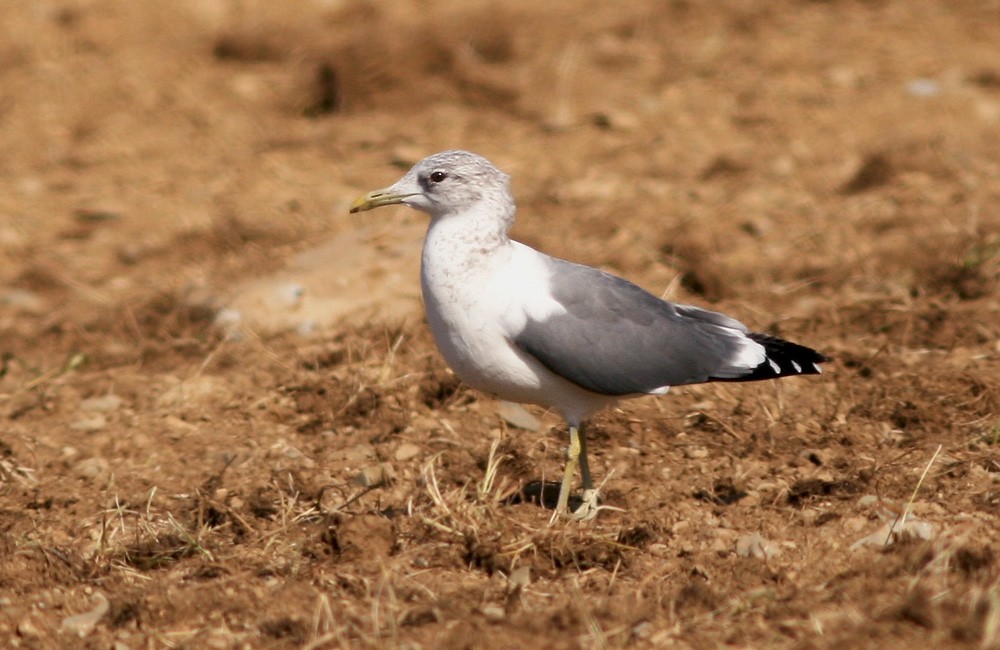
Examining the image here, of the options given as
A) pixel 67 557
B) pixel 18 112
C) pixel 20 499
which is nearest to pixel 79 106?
pixel 18 112

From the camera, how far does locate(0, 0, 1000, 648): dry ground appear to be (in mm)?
4262

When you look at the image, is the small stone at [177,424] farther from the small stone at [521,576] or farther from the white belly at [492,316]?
the small stone at [521,576]

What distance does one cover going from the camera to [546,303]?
15.4 feet


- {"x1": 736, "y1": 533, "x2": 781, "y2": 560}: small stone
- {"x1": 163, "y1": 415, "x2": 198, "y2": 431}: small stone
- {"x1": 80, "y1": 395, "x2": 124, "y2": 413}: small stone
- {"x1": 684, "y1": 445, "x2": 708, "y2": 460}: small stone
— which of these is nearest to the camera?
{"x1": 736, "y1": 533, "x2": 781, "y2": 560}: small stone

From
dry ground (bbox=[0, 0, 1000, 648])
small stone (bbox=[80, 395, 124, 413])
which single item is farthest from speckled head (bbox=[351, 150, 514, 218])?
small stone (bbox=[80, 395, 124, 413])

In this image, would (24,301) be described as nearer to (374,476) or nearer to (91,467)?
(91,467)

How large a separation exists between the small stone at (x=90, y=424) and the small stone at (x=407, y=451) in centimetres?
134

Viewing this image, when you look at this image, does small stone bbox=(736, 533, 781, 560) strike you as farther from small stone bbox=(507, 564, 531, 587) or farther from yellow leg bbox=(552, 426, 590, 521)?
small stone bbox=(507, 564, 531, 587)

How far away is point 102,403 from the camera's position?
6203 millimetres

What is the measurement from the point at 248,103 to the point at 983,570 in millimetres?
6973

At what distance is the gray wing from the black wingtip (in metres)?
0.05

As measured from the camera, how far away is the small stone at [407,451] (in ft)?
18.0

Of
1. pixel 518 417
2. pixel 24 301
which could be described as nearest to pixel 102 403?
pixel 24 301

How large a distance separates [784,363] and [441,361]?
69.6 inches
